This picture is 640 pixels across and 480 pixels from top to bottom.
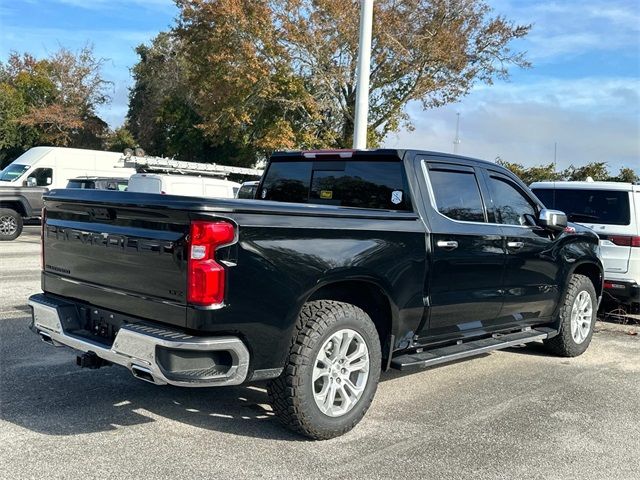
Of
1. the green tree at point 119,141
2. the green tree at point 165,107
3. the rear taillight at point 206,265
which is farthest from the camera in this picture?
the green tree at point 119,141

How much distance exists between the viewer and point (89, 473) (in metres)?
3.53

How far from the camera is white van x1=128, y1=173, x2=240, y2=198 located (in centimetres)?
1558

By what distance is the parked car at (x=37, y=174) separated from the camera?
659 inches

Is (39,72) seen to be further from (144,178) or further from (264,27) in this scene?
(144,178)

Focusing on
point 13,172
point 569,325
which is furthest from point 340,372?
point 13,172

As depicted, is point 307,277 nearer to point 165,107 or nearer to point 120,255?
point 120,255

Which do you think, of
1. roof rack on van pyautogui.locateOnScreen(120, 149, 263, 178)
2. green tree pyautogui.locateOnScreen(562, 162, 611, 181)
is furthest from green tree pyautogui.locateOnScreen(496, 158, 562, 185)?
roof rack on van pyautogui.locateOnScreen(120, 149, 263, 178)

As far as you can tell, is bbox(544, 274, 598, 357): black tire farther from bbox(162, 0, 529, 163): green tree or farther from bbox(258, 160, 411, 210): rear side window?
bbox(162, 0, 529, 163): green tree

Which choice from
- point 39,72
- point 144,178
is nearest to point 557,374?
point 144,178

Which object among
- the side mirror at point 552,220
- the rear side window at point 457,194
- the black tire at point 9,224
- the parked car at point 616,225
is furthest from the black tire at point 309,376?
the black tire at point 9,224

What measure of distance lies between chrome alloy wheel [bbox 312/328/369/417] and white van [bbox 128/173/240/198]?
11244 millimetres

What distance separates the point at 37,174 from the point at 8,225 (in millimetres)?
5018

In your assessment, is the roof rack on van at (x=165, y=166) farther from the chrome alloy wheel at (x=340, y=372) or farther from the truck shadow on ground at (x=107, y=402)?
the chrome alloy wheel at (x=340, y=372)

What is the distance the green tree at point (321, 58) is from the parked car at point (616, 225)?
14560 mm
